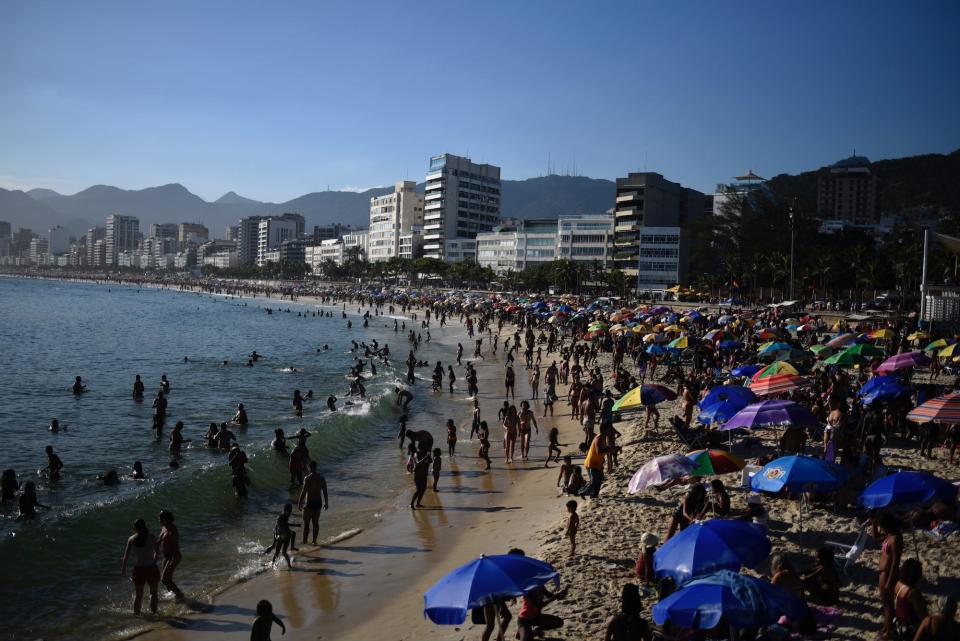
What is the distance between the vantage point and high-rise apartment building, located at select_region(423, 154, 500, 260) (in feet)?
407

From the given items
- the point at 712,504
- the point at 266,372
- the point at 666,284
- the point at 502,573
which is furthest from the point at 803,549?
the point at 666,284

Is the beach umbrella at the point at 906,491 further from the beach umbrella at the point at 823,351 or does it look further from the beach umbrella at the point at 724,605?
the beach umbrella at the point at 823,351

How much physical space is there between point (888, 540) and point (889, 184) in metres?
214

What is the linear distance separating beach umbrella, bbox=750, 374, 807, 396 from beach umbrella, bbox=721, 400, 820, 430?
2830 mm

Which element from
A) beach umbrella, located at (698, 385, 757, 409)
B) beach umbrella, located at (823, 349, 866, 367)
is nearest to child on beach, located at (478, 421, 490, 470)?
beach umbrella, located at (698, 385, 757, 409)

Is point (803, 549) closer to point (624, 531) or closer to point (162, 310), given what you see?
point (624, 531)

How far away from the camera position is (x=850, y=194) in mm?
161750

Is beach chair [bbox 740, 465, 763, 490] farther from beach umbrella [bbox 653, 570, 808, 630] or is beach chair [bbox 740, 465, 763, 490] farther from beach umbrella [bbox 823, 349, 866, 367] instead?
A: beach umbrella [bbox 823, 349, 866, 367]

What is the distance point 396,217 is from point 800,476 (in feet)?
450

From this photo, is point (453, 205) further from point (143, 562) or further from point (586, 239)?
point (143, 562)

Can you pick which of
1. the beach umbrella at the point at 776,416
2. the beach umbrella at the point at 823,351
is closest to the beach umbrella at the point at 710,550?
the beach umbrella at the point at 776,416

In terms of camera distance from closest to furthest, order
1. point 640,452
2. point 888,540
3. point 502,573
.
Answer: point 502,573
point 888,540
point 640,452

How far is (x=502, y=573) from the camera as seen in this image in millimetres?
5977

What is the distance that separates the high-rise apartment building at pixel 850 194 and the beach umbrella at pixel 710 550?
17481 centimetres
